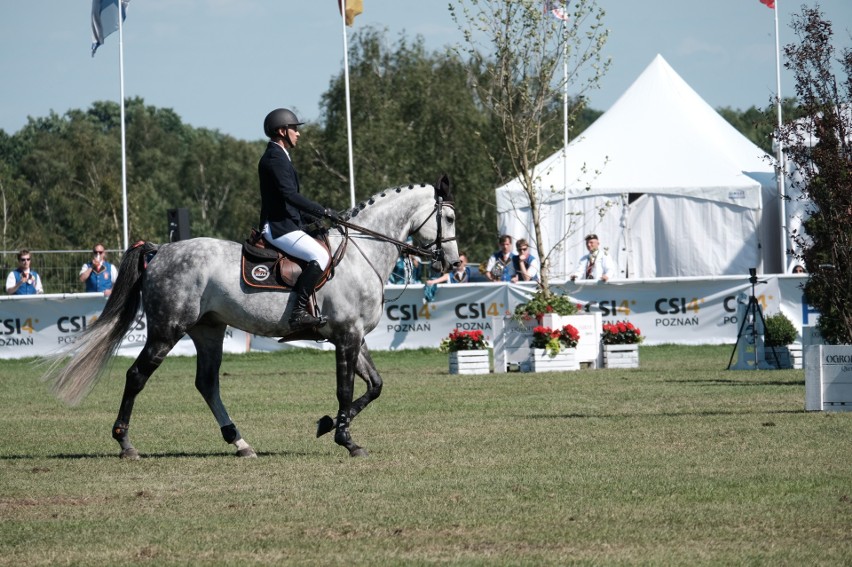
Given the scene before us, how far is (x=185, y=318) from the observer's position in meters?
10.9

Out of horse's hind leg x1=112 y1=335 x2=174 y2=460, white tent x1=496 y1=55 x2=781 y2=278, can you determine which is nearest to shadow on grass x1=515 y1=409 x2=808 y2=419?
horse's hind leg x1=112 y1=335 x2=174 y2=460

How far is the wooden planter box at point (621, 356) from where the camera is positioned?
2102 cm

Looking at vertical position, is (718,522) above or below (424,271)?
below

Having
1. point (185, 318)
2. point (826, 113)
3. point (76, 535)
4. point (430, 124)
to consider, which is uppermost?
point (430, 124)

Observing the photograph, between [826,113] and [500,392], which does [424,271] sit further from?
[826,113]

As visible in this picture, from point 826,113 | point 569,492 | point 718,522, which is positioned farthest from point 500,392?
point 718,522

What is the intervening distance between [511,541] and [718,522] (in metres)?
1.25

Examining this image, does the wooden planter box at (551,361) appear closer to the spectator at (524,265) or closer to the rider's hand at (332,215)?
the spectator at (524,265)

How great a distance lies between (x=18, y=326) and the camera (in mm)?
24969

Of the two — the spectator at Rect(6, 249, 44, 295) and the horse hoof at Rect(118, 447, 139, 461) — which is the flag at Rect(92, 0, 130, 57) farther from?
the horse hoof at Rect(118, 447, 139, 461)

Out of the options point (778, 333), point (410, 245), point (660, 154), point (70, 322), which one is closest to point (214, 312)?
point (410, 245)

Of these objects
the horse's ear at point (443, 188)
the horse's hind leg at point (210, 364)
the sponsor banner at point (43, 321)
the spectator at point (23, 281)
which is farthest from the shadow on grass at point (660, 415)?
the spectator at point (23, 281)

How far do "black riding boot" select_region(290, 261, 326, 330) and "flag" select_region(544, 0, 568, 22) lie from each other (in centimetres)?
1435

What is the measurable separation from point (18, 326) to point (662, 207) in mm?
15609
